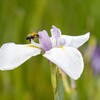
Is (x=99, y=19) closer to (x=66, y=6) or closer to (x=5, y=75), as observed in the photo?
(x=66, y=6)

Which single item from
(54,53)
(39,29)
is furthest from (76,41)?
(39,29)

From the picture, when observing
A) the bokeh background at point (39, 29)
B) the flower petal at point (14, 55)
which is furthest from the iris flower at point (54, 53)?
the bokeh background at point (39, 29)

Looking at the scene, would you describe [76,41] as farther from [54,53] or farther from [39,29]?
[39,29]

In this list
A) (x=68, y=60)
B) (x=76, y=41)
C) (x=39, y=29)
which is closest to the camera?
(x=68, y=60)

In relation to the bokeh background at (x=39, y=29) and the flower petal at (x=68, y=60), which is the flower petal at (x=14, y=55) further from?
the bokeh background at (x=39, y=29)

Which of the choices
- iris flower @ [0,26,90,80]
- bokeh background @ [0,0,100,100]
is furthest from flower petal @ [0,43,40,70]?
bokeh background @ [0,0,100,100]

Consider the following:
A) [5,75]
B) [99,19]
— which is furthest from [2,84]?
[99,19]

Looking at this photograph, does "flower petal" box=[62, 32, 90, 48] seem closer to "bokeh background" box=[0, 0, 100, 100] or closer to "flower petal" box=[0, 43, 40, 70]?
"flower petal" box=[0, 43, 40, 70]
